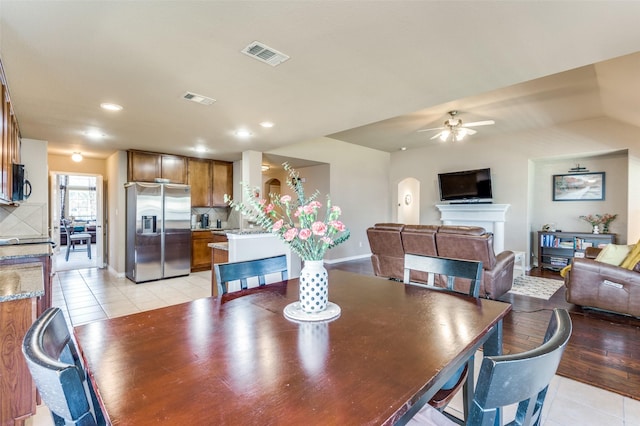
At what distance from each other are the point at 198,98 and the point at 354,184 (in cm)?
503

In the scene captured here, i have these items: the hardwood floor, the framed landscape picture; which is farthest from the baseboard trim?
the framed landscape picture

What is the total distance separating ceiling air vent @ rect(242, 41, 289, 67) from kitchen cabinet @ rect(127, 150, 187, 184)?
14.1 ft

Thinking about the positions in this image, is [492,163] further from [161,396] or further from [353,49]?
[161,396]

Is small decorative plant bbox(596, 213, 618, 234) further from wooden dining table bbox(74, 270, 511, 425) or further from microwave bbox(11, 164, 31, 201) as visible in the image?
microwave bbox(11, 164, 31, 201)

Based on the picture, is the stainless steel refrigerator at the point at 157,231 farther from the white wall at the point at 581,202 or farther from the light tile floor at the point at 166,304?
the white wall at the point at 581,202

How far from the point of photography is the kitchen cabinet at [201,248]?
5.94 m

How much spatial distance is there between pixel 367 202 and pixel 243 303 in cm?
656

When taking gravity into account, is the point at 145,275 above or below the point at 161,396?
below

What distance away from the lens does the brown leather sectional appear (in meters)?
3.66

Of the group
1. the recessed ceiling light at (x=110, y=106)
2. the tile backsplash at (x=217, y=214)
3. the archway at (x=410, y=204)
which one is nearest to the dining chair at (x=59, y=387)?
the recessed ceiling light at (x=110, y=106)

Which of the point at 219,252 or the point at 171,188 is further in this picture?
the point at 171,188

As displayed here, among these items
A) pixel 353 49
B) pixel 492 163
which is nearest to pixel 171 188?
pixel 353 49

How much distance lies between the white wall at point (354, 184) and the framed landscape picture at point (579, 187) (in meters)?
3.58

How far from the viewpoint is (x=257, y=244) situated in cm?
376
